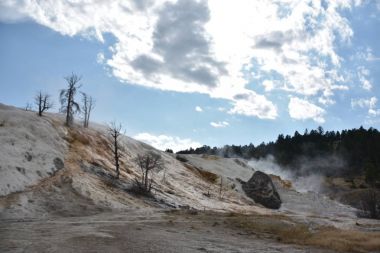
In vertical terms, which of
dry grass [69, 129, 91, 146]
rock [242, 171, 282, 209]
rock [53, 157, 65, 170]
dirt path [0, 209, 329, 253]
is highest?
dry grass [69, 129, 91, 146]

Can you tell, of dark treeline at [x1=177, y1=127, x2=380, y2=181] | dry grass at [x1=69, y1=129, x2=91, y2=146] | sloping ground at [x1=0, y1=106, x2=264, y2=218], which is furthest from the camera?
dark treeline at [x1=177, y1=127, x2=380, y2=181]

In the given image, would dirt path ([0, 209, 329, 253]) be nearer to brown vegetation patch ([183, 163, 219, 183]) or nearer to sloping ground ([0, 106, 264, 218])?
sloping ground ([0, 106, 264, 218])

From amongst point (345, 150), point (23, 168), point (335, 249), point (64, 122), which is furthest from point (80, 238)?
point (345, 150)

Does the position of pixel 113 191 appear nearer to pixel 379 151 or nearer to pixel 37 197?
pixel 37 197

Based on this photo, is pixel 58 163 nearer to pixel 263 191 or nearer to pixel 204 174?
pixel 204 174

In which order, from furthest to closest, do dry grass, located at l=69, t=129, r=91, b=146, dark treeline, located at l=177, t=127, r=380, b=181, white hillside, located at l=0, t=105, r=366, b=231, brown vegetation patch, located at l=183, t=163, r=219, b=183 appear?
dark treeline, located at l=177, t=127, r=380, b=181 < brown vegetation patch, located at l=183, t=163, r=219, b=183 < dry grass, located at l=69, t=129, r=91, b=146 < white hillside, located at l=0, t=105, r=366, b=231

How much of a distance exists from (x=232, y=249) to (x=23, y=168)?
105 ft

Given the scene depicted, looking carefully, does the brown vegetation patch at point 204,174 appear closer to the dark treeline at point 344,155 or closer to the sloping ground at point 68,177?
the sloping ground at point 68,177

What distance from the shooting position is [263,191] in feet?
311

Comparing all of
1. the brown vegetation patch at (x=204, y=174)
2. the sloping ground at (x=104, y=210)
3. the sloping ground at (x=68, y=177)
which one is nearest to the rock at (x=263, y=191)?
the sloping ground at (x=104, y=210)

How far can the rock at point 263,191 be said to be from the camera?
3629 inches

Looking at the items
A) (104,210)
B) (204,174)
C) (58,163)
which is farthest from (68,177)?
(204,174)

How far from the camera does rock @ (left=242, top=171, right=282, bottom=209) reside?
302ft

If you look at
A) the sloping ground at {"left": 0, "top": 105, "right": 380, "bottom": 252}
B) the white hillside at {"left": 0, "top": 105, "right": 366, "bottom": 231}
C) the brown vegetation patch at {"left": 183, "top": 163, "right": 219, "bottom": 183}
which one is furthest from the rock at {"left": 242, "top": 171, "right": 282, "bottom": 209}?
the brown vegetation patch at {"left": 183, "top": 163, "right": 219, "bottom": 183}
